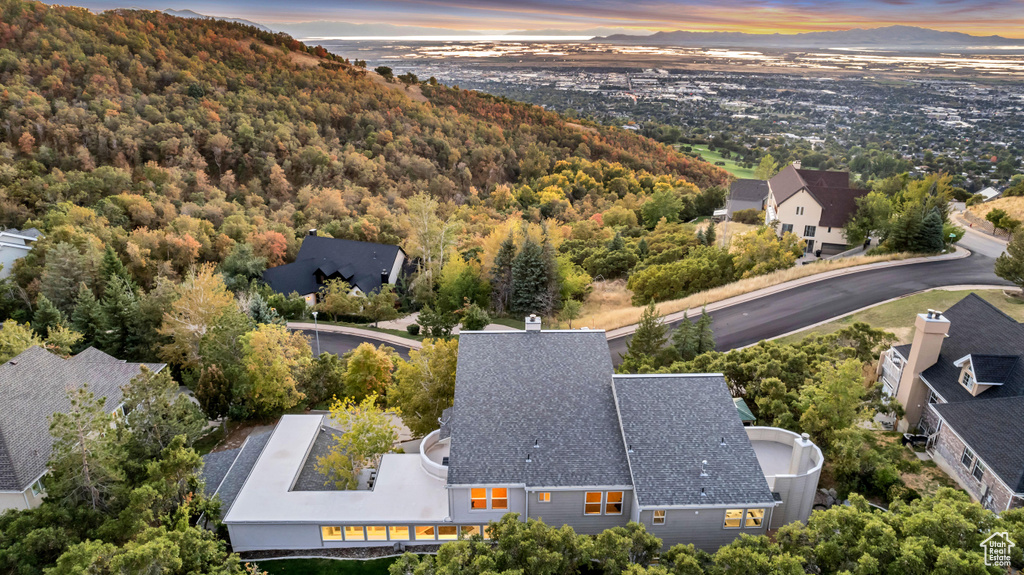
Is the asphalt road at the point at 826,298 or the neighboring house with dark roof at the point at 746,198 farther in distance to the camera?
the neighboring house with dark roof at the point at 746,198

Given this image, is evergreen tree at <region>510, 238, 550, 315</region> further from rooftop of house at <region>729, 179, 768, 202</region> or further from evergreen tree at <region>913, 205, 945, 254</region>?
rooftop of house at <region>729, 179, 768, 202</region>

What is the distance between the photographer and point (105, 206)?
6831cm

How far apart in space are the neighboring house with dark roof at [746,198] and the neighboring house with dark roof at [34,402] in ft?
235

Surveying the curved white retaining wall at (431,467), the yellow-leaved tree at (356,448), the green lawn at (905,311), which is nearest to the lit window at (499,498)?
the curved white retaining wall at (431,467)

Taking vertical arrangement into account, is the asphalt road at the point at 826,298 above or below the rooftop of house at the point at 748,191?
below

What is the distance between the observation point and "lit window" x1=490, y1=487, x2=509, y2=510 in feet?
70.4

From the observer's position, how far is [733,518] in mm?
20562

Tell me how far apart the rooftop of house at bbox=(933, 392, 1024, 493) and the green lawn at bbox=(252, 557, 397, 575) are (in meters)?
23.0

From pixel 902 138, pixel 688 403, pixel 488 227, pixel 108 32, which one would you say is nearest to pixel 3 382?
pixel 688 403

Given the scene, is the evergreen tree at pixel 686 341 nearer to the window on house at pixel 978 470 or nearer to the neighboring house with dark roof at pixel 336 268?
the window on house at pixel 978 470

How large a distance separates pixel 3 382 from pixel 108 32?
107 metres

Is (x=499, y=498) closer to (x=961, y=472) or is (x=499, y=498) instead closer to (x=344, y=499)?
(x=344, y=499)

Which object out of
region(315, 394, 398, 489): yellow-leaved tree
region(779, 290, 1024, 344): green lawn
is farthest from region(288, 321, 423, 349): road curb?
region(779, 290, 1024, 344): green lawn

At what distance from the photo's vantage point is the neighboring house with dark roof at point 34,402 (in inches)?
995
